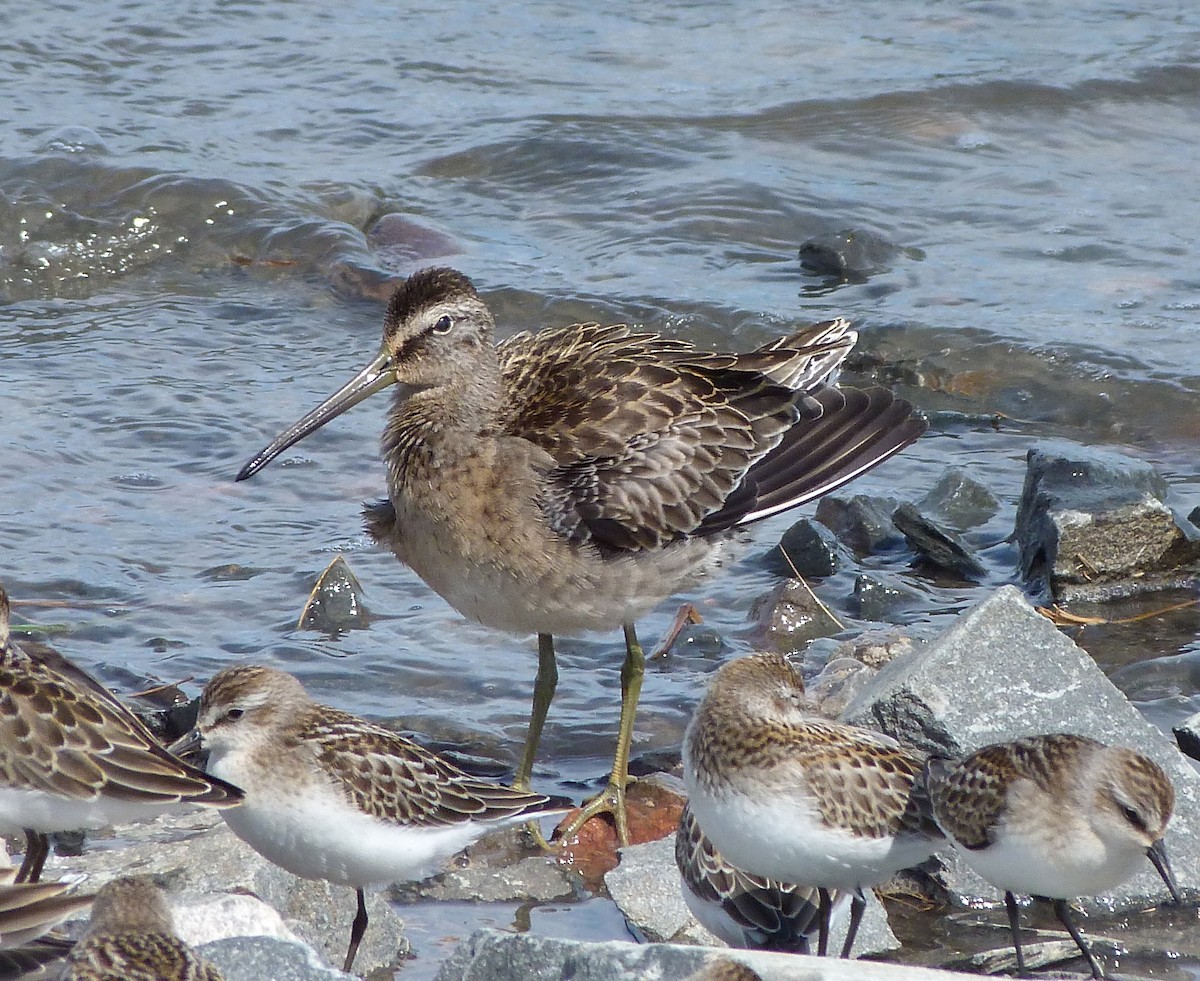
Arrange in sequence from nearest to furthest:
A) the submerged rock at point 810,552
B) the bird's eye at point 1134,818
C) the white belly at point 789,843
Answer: the bird's eye at point 1134,818 < the white belly at point 789,843 < the submerged rock at point 810,552

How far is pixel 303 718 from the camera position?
220 inches

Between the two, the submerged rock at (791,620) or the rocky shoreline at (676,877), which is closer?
the rocky shoreline at (676,877)

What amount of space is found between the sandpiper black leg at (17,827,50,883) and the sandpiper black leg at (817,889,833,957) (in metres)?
2.28

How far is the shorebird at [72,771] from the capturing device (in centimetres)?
531

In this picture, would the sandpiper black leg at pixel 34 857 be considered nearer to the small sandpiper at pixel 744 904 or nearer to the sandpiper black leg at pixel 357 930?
the sandpiper black leg at pixel 357 930

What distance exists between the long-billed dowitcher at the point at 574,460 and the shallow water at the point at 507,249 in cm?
52

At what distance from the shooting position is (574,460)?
23.1ft

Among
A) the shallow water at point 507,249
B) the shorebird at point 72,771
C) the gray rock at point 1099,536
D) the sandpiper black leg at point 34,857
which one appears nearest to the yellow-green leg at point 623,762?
the shallow water at point 507,249

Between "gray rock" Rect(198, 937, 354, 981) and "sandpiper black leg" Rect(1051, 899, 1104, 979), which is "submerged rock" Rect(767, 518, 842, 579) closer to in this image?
"sandpiper black leg" Rect(1051, 899, 1104, 979)

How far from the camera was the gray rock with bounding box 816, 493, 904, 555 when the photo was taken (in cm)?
909

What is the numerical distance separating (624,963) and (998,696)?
2.18 meters

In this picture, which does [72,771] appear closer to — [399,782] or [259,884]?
[259,884]

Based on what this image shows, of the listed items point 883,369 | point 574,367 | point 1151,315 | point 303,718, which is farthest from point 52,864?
point 1151,315

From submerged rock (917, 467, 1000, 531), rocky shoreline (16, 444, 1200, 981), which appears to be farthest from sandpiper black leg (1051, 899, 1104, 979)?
submerged rock (917, 467, 1000, 531)
